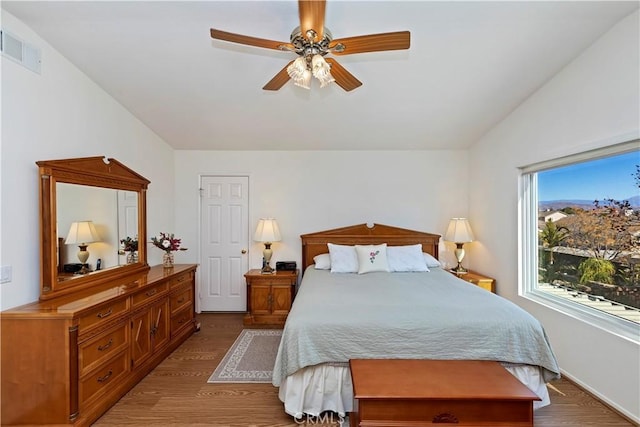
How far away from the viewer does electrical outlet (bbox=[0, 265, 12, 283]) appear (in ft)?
6.62

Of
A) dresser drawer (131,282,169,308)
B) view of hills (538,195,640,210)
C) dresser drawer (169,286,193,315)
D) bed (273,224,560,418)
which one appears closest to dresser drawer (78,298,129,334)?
dresser drawer (131,282,169,308)

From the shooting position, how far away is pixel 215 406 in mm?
2346

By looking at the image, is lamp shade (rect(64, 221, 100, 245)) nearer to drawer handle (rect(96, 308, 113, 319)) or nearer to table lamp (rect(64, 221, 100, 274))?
table lamp (rect(64, 221, 100, 274))

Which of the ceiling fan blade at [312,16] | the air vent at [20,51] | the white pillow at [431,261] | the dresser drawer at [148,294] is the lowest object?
the dresser drawer at [148,294]

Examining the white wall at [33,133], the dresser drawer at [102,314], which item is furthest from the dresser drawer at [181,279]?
the white wall at [33,133]

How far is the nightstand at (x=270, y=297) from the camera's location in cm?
400

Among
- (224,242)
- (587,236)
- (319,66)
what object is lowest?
(224,242)

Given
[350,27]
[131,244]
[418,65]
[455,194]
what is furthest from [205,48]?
[455,194]

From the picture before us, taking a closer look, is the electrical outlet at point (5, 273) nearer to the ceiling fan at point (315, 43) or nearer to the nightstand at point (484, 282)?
the ceiling fan at point (315, 43)

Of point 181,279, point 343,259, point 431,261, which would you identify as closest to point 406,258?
point 431,261

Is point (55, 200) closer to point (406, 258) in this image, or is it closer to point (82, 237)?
point (82, 237)

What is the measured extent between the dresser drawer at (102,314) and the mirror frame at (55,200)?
37 centimetres

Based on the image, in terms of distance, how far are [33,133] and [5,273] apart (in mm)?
1034

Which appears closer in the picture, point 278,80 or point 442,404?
point 442,404
